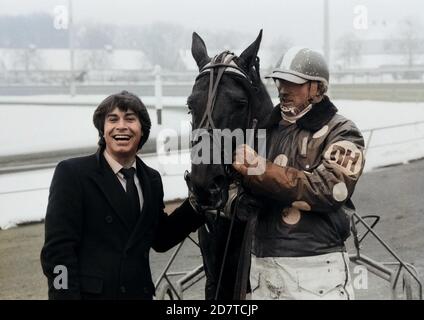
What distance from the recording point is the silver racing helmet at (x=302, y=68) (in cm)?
196

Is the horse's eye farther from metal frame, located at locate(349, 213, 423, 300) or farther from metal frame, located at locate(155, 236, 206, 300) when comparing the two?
metal frame, located at locate(349, 213, 423, 300)

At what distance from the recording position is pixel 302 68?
77.4 inches

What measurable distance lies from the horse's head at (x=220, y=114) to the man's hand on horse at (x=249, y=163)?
0.30 ft

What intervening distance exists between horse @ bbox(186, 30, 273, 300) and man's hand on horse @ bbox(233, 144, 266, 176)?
94mm

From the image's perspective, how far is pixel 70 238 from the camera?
197 cm

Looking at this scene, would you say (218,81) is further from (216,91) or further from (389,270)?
(389,270)

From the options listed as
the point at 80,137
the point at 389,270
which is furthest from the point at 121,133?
the point at 80,137

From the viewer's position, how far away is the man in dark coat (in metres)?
1.97

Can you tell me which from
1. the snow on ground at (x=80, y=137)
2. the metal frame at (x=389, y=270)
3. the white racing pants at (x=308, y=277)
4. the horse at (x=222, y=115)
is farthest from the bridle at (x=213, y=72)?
the snow on ground at (x=80, y=137)

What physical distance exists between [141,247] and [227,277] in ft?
1.42

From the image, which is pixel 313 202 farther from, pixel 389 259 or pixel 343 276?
pixel 389 259

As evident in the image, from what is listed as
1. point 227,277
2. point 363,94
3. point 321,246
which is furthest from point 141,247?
point 363,94

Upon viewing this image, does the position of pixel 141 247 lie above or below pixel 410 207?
above

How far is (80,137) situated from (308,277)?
5426mm
